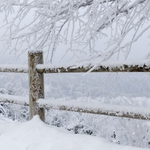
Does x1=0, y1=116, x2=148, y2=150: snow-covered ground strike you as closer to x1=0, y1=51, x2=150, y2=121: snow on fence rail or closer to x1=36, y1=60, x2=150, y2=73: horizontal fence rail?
x1=0, y1=51, x2=150, y2=121: snow on fence rail

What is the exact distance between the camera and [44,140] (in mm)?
3002

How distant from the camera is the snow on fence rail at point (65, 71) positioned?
9.59 feet

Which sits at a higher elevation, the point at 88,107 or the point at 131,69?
the point at 131,69

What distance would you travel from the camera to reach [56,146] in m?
2.84

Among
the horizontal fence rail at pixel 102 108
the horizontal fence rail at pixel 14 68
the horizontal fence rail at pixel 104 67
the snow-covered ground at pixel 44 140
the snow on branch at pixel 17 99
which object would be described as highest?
the horizontal fence rail at pixel 104 67

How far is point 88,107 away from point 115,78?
0.60 meters

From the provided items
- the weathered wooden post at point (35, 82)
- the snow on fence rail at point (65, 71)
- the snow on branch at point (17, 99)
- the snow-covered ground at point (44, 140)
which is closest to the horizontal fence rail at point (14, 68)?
the snow on fence rail at point (65, 71)

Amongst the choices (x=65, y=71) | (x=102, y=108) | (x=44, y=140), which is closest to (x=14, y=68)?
(x=65, y=71)

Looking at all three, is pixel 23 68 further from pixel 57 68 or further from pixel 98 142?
pixel 98 142

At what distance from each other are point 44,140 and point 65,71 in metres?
0.83

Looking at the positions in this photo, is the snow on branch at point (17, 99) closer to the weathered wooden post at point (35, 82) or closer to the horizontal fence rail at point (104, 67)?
the weathered wooden post at point (35, 82)

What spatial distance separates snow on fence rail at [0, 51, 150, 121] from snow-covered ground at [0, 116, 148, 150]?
0.33 metres

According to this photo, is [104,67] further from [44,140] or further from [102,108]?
[44,140]

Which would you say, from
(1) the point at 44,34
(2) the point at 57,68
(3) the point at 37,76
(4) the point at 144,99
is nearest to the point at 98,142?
(2) the point at 57,68
